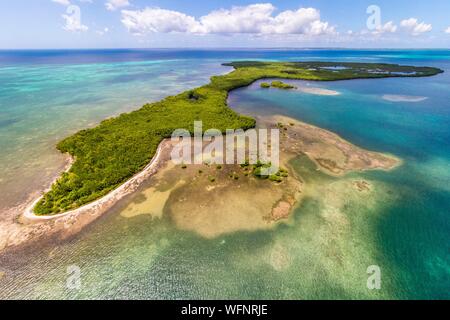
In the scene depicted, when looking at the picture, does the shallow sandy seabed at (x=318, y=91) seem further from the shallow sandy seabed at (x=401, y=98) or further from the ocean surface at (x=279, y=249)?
the ocean surface at (x=279, y=249)

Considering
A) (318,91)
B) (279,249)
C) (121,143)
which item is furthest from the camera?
(318,91)

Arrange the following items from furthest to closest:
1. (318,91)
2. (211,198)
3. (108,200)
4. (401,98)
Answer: (318,91)
(401,98)
(211,198)
(108,200)

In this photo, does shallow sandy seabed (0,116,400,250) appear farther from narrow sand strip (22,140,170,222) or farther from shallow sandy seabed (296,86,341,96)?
shallow sandy seabed (296,86,341,96)

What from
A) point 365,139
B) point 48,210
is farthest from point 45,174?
point 365,139

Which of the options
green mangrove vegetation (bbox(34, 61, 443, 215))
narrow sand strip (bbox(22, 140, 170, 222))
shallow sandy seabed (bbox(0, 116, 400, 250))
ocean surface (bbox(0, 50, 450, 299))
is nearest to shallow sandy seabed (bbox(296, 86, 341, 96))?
green mangrove vegetation (bbox(34, 61, 443, 215))

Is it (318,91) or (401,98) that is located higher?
(318,91)

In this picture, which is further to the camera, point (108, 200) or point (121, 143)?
point (121, 143)

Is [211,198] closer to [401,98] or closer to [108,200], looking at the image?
[108,200]

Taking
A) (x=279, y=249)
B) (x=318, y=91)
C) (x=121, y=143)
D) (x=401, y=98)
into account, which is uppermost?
(x=318, y=91)

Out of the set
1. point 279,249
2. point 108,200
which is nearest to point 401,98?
point 279,249

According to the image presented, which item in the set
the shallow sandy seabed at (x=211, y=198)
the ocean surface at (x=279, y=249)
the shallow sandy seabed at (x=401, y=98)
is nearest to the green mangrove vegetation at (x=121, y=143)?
the shallow sandy seabed at (x=211, y=198)
